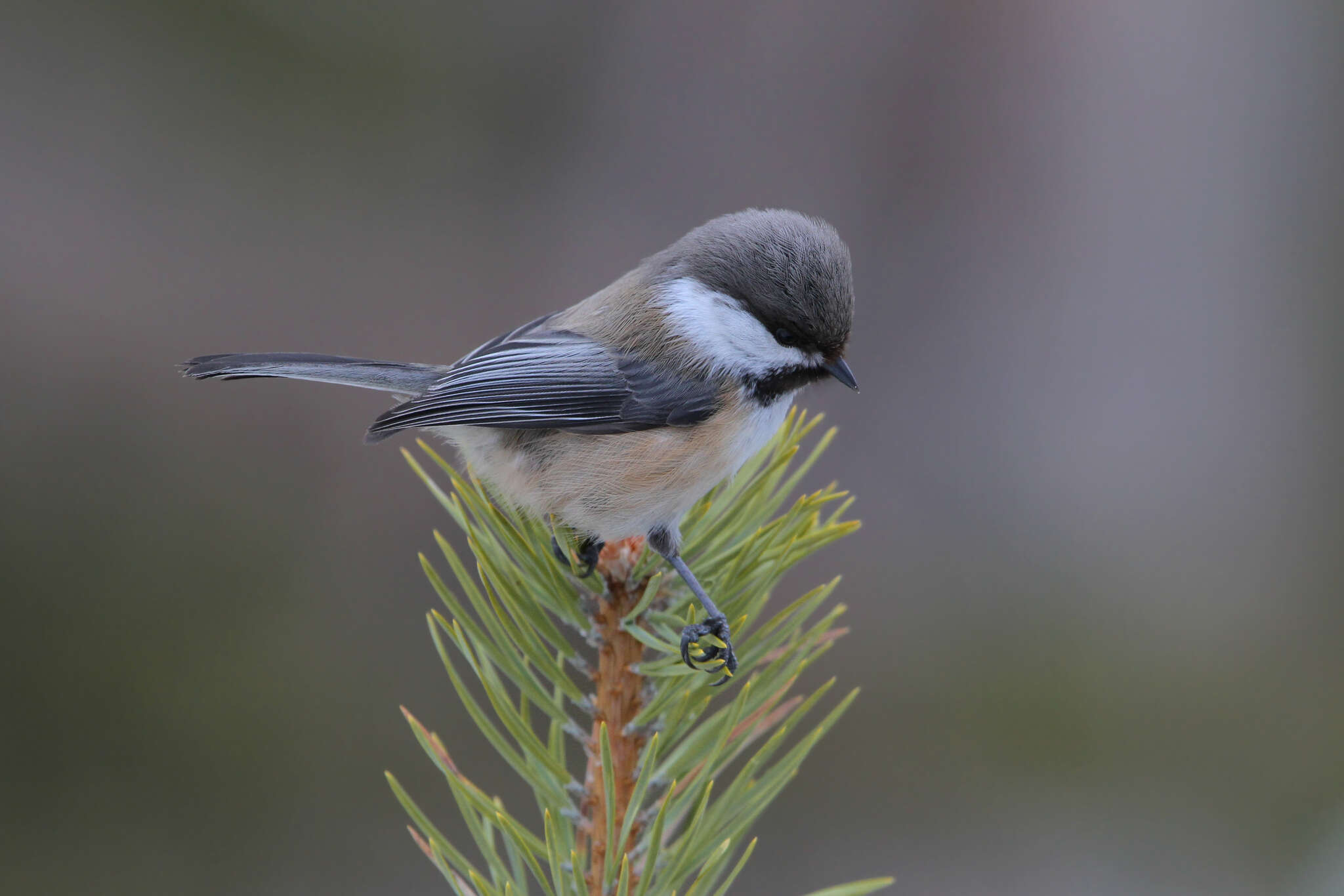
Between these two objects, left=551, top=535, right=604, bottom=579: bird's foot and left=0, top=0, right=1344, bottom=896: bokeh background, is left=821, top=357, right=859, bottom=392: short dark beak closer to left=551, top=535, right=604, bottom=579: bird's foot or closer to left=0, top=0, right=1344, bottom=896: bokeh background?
left=551, top=535, right=604, bottom=579: bird's foot

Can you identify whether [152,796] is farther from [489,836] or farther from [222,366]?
[489,836]

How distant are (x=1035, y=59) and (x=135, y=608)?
1960 millimetres

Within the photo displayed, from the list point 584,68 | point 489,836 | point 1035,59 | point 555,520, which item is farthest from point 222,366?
point 1035,59

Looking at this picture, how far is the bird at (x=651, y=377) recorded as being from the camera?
3.32 ft

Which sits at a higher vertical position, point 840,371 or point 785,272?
point 785,272

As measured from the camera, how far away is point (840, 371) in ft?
3.56

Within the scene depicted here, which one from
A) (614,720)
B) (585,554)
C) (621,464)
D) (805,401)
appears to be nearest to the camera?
(614,720)

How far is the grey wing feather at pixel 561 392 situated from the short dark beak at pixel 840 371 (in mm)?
134

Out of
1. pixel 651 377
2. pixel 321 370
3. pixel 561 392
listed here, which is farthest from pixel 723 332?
pixel 321 370

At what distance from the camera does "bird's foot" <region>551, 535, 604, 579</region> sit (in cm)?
86

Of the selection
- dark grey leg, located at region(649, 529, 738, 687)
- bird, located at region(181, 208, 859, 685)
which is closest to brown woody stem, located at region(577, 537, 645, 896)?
dark grey leg, located at region(649, 529, 738, 687)

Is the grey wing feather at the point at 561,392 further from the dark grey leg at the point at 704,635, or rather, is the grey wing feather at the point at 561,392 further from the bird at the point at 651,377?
the dark grey leg at the point at 704,635

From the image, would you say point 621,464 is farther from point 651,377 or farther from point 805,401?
point 805,401

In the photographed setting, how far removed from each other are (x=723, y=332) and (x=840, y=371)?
0.49 ft
